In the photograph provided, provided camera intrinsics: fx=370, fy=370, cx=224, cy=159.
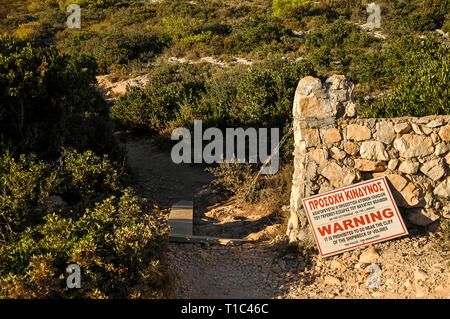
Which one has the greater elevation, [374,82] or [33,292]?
[33,292]

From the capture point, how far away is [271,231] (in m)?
6.32

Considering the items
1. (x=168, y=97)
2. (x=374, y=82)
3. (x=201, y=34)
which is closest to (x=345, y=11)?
(x=201, y=34)

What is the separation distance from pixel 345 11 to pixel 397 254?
23.8 m

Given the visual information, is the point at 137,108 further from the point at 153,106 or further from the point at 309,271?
the point at 309,271

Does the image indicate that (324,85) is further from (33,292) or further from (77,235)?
(33,292)

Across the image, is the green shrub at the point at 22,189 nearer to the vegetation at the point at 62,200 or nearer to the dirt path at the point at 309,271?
the vegetation at the point at 62,200

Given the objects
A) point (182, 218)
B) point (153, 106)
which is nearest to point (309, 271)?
point (182, 218)

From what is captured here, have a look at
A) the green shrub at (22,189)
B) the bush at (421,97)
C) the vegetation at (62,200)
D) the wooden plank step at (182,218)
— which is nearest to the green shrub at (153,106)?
the vegetation at (62,200)

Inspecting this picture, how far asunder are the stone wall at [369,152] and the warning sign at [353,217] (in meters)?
0.18

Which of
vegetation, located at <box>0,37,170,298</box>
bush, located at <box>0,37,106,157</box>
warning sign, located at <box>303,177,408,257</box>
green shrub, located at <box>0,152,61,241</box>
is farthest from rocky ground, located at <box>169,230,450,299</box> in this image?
bush, located at <box>0,37,106,157</box>

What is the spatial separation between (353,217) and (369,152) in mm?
957

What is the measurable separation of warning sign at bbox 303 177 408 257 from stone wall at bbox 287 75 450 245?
7.0 inches

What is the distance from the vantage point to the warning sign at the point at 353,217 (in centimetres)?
517

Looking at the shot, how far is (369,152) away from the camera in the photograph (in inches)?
208
